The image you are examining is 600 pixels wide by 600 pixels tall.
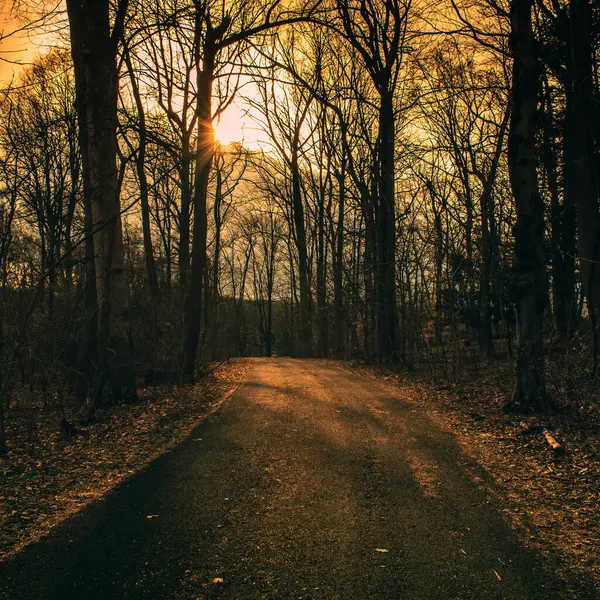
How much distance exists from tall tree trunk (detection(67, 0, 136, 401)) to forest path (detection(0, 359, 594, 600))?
4.21 m

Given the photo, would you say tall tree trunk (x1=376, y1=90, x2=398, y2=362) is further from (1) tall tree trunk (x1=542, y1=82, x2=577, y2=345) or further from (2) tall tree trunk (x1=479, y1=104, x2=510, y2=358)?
(1) tall tree trunk (x1=542, y1=82, x2=577, y2=345)

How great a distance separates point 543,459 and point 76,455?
614 cm

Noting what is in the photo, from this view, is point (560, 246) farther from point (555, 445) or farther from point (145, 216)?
point (145, 216)

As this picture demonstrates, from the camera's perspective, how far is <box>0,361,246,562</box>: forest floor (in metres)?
4.75

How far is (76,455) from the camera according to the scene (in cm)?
689

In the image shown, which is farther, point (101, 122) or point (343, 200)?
point (343, 200)

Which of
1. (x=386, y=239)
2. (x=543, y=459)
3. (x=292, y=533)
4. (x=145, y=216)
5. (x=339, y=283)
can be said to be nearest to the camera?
(x=292, y=533)

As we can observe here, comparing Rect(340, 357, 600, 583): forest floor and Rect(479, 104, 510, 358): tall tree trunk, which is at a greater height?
Rect(479, 104, 510, 358): tall tree trunk

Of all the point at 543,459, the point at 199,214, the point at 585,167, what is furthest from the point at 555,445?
the point at 199,214

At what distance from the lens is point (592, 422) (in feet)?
26.5

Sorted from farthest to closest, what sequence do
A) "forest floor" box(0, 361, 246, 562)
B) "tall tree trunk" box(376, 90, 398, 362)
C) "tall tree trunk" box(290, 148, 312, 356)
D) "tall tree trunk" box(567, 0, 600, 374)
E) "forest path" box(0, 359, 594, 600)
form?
1. "tall tree trunk" box(290, 148, 312, 356)
2. "tall tree trunk" box(376, 90, 398, 362)
3. "tall tree trunk" box(567, 0, 600, 374)
4. "forest floor" box(0, 361, 246, 562)
5. "forest path" box(0, 359, 594, 600)

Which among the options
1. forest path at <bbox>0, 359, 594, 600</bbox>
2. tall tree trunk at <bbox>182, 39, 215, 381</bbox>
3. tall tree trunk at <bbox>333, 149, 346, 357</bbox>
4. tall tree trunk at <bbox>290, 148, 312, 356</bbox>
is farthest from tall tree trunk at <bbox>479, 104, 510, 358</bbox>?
tall tree trunk at <bbox>290, 148, 312, 356</bbox>

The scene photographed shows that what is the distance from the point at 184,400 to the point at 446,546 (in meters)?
7.63

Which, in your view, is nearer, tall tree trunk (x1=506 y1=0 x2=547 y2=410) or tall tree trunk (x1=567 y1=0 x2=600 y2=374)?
tall tree trunk (x1=506 y1=0 x2=547 y2=410)
